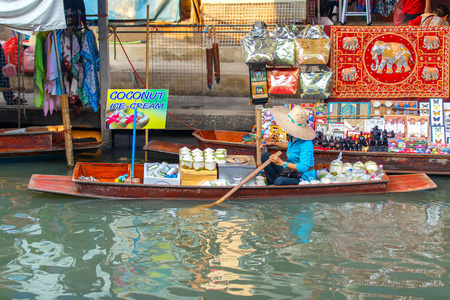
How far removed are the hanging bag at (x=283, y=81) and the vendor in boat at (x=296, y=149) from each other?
1.88m

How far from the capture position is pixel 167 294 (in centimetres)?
426

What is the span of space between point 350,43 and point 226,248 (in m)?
5.53

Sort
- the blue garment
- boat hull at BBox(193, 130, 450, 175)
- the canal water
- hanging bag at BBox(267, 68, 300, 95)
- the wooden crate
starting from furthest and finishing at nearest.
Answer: hanging bag at BBox(267, 68, 300, 95)
boat hull at BBox(193, 130, 450, 175)
the wooden crate
the blue garment
the canal water

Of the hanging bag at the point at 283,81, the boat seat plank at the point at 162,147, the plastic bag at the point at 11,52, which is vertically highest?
the plastic bag at the point at 11,52

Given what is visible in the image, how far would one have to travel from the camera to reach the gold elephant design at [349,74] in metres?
9.24

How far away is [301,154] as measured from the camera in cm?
676

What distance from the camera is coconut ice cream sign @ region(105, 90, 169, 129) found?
7.07 metres

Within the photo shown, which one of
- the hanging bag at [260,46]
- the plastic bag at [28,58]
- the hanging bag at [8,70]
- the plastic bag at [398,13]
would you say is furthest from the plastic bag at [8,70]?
the plastic bag at [398,13]

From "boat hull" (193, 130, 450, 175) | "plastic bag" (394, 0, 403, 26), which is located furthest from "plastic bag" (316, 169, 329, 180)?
"plastic bag" (394, 0, 403, 26)

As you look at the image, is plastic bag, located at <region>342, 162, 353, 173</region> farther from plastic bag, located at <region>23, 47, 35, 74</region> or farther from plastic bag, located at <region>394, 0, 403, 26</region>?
plastic bag, located at <region>23, 47, 35, 74</region>

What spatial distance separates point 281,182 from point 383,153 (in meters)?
2.39

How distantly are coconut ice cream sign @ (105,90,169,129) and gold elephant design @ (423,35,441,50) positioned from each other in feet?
17.0

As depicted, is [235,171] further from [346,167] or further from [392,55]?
[392,55]

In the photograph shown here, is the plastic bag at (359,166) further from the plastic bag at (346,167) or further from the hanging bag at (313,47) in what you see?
the hanging bag at (313,47)
